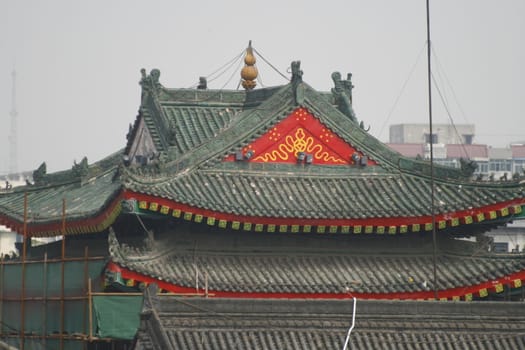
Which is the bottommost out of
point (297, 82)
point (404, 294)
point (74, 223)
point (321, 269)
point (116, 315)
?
point (116, 315)

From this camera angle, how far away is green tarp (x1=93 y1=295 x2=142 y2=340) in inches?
1537

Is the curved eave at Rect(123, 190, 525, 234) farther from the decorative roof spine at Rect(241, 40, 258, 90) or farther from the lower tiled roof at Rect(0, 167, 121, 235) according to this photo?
the decorative roof spine at Rect(241, 40, 258, 90)

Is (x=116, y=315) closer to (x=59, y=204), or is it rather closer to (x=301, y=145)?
(x=301, y=145)

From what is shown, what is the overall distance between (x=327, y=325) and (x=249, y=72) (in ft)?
53.1

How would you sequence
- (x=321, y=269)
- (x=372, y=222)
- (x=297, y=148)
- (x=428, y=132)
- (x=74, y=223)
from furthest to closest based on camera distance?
1. (x=428, y=132)
2. (x=74, y=223)
3. (x=297, y=148)
4. (x=321, y=269)
5. (x=372, y=222)

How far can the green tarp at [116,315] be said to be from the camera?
3903 cm

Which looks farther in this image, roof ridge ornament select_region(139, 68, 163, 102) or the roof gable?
roof ridge ornament select_region(139, 68, 163, 102)

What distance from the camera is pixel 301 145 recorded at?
43156mm

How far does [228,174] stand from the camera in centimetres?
4231

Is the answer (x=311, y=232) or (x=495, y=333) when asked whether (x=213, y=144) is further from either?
(x=495, y=333)

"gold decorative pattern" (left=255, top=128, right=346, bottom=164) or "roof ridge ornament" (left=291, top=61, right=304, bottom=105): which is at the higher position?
"roof ridge ornament" (left=291, top=61, right=304, bottom=105)

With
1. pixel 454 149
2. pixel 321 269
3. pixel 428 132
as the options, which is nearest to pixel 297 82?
pixel 321 269

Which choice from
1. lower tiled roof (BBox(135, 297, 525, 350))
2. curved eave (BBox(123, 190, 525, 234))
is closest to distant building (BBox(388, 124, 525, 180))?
curved eave (BBox(123, 190, 525, 234))

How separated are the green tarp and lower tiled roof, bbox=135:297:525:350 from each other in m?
8.08
